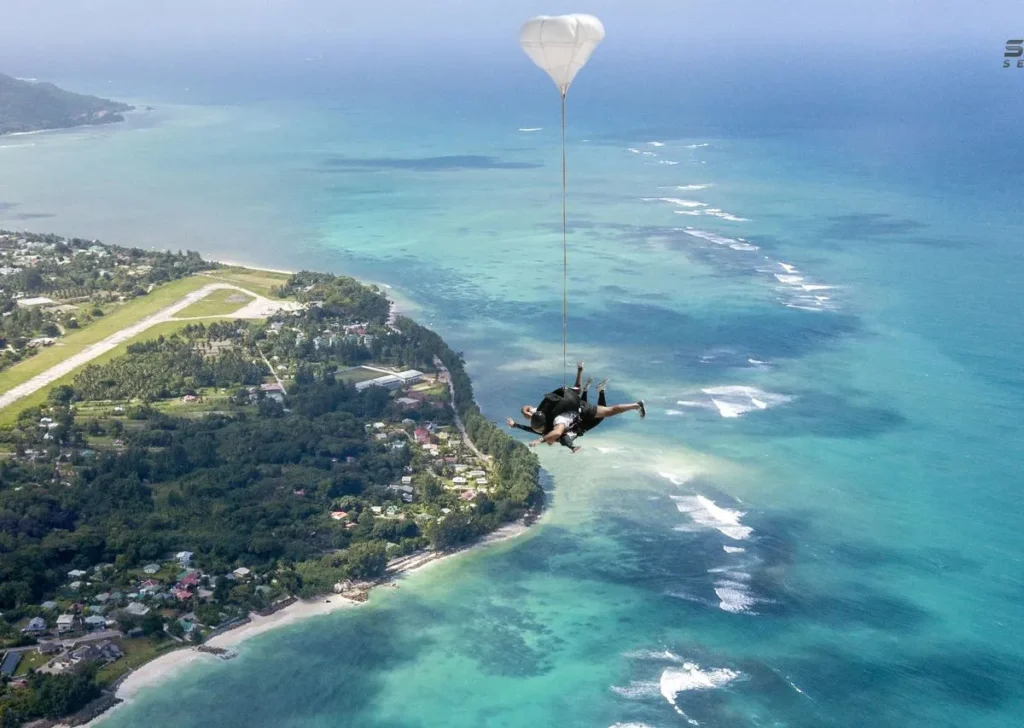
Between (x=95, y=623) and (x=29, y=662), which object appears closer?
(x=29, y=662)

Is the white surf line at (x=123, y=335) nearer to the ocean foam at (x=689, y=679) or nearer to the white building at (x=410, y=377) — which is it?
the white building at (x=410, y=377)

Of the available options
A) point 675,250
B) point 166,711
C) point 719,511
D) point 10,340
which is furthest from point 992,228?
point 166,711

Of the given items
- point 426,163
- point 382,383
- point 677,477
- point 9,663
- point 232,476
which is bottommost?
point 9,663

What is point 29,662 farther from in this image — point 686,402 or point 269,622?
point 686,402

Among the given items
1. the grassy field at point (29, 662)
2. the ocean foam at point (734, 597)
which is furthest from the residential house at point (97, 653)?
the ocean foam at point (734, 597)

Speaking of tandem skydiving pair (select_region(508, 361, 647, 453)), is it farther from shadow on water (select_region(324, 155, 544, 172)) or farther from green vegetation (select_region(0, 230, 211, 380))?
shadow on water (select_region(324, 155, 544, 172))

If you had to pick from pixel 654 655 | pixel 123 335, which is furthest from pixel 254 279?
pixel 654 655

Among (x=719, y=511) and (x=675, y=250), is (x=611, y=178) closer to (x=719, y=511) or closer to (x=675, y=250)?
(x=675, y=250)
